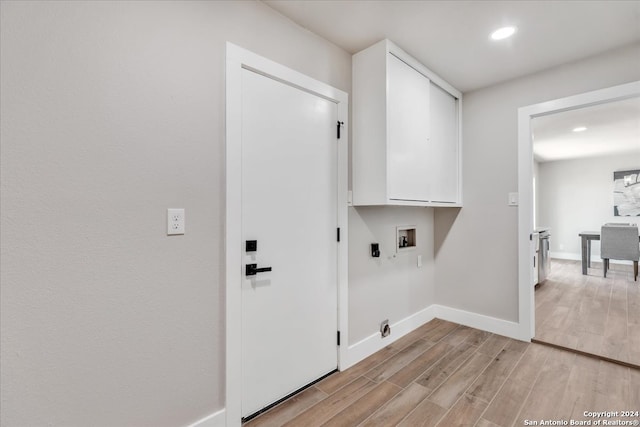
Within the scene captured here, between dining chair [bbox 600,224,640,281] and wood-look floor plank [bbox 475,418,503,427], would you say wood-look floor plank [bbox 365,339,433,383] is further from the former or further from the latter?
dining chair [bbox 600,224,640,281]

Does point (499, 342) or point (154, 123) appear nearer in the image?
point (154, 123)

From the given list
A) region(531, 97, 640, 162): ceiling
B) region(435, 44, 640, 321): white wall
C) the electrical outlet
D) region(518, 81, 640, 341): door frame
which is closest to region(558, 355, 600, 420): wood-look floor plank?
region(518, 81, 640, 341): door frame

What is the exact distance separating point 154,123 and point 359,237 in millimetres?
1620

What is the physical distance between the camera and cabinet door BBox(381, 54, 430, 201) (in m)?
2.16

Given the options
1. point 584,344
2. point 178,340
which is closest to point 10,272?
point 178,340

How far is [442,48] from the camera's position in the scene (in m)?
2.27

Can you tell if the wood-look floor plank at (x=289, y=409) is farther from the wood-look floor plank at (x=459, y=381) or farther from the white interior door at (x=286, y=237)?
the wood-look floor plank at (x=459, y=381)

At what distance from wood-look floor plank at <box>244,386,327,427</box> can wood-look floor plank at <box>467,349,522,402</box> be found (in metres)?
1.02

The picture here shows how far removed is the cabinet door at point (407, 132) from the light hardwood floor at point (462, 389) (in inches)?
51.8

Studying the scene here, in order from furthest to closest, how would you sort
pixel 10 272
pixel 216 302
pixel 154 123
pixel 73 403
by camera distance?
1. pixel 216 302
2. pixel 154 123
3. pixel 73 403
4. pixel 10 272

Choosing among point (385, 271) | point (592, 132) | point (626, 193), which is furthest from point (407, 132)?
point (626, 193)

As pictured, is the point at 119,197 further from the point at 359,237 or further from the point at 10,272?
the point at 359,237

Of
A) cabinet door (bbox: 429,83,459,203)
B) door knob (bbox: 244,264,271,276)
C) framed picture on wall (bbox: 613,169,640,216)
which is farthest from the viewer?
framed picture on wall (bbox: 613,169,640,216)

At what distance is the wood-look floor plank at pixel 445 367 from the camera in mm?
2057
